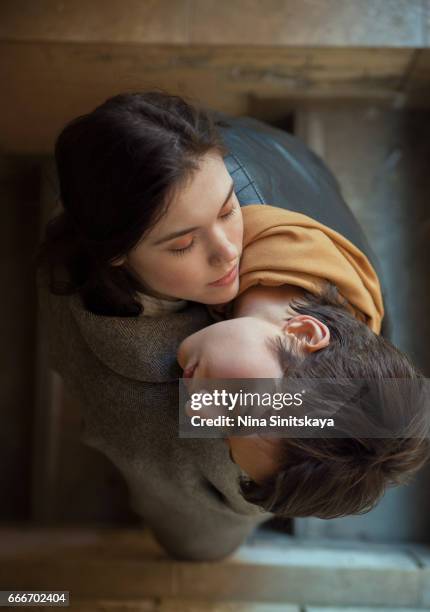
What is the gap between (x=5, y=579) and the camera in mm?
764

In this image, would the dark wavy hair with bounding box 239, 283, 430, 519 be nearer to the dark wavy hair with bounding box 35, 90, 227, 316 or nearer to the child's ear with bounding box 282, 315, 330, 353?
the child's ear with bounding box 282, 315, 330, 353

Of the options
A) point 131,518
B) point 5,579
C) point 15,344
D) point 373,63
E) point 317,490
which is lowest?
point 131,518

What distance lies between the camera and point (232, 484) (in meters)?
0.71

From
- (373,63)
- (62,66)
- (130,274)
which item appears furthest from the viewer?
(373,63)

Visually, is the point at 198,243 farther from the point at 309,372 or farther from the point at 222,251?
the point at 309,372

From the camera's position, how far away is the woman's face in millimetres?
583

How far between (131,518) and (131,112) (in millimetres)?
949

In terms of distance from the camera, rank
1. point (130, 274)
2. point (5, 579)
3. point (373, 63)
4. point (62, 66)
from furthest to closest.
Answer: point (373, 63) < point (62, 66) < point (5, 579) < point (130, 274)

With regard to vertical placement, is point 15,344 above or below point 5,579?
below

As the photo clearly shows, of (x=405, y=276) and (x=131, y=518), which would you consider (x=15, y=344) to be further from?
(x=405, y=276)

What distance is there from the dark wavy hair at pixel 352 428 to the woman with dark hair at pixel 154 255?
0.28 ft

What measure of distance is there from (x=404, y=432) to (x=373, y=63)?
63 cm

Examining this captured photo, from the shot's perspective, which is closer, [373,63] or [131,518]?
[373,63]

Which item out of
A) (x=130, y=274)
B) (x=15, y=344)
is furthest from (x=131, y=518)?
(x=130, y=274)
